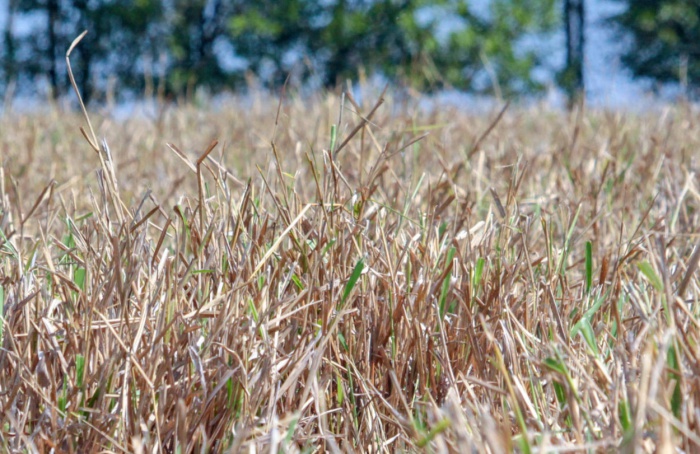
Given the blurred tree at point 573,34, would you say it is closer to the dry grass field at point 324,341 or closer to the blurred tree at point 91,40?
the blurred tree at point 91,40

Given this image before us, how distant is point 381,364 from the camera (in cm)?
128

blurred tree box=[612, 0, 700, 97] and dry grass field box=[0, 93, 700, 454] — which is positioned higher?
dry grass field box=[0, 93, 700, 454]

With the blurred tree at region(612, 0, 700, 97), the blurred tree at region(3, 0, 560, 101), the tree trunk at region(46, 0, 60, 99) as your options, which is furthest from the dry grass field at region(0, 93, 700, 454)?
the tree trunk at region(46, 0, 60, 99)

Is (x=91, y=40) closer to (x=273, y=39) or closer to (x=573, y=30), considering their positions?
(x=273, y=39)

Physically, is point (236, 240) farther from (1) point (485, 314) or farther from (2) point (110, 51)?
(2) point (110, 51)

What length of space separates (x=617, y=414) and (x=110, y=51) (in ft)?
78.7

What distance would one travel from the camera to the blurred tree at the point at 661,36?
21344 mm

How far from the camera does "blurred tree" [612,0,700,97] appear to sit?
21.3 m

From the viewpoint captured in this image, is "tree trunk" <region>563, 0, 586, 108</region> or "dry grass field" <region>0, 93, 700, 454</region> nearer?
"dry grass field" <region>0, 93, 700, 454</region>

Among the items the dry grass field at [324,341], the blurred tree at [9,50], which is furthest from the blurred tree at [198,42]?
the dry grass field at [324,341]

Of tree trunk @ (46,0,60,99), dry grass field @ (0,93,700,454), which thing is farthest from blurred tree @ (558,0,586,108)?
dry grass field @ (0,93,700,454)

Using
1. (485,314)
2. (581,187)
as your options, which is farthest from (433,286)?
(581,187)

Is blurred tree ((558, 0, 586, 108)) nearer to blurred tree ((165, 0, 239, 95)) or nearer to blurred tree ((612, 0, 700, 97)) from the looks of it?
blurred tree ((612, 0, 700, 97))

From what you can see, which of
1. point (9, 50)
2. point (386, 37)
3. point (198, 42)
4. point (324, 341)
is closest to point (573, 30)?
point (386, 37)
